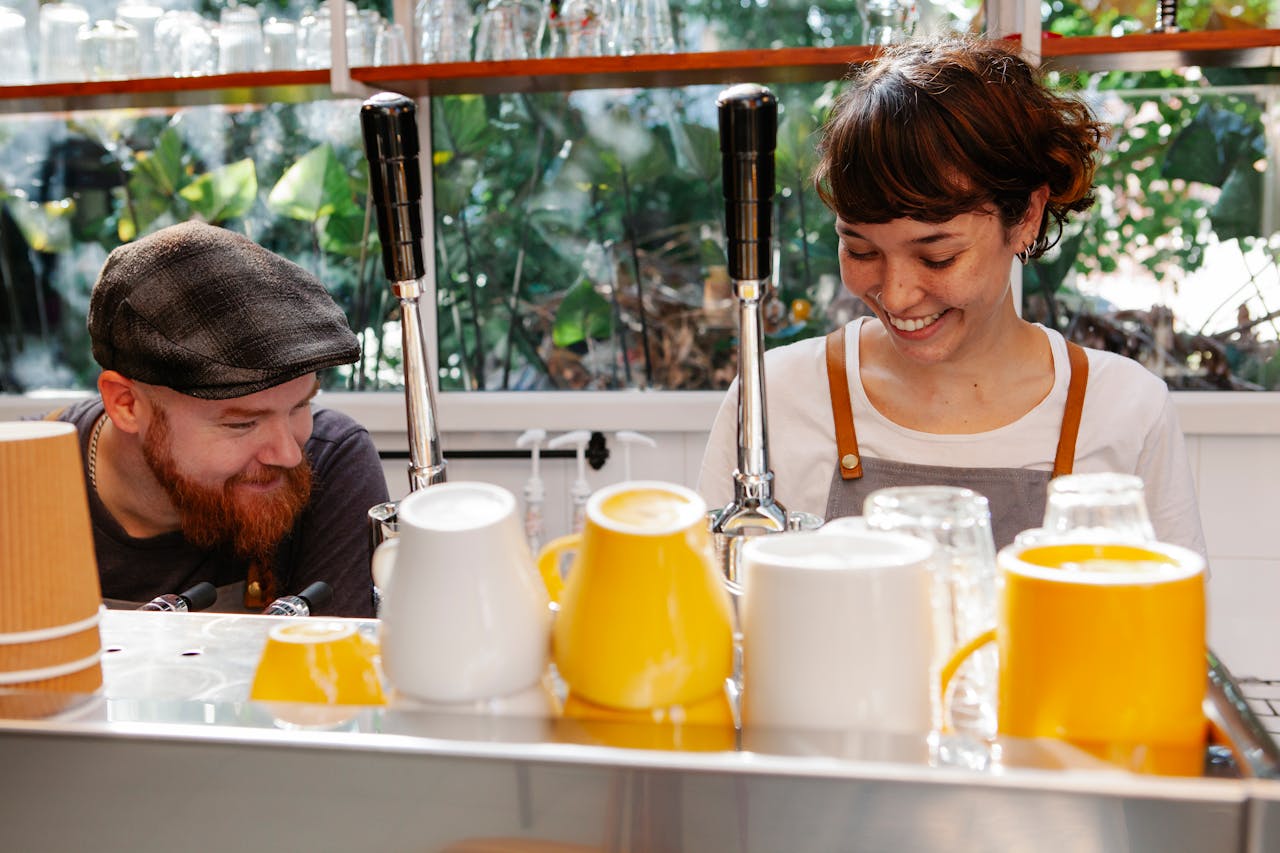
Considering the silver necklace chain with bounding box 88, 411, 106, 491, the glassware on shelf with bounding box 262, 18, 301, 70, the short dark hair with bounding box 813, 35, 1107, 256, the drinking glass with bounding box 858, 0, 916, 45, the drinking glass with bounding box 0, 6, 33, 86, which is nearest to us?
the short dark hair with bounding box 813, 35, 1107, 256

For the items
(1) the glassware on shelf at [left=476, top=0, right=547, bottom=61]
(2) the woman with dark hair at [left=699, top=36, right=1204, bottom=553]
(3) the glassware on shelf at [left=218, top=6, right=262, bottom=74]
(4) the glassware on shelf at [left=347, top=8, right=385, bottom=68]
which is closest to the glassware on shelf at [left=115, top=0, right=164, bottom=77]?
(3) the glassware on shelf at [left=218, top=6, right=262, bottom=74]

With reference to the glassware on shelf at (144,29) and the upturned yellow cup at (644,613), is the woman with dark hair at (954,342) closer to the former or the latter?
the upturned yellow cup at (644,613)

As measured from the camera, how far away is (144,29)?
2162 millimetres

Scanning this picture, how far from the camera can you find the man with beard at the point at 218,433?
1.23 metres

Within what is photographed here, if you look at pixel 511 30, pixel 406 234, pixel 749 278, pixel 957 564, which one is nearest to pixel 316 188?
pixel 511 30

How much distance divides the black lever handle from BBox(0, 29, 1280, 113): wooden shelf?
1.35 meters

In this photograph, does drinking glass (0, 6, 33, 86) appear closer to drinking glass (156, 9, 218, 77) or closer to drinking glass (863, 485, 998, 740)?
drinking glass (156, 9, 218, 77)

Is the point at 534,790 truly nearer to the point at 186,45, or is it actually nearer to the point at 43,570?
the point at 43,570

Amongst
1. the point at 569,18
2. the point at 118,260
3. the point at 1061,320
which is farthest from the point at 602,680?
the point at 1061,320

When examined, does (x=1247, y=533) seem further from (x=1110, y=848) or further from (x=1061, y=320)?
(x=1110, y=848)

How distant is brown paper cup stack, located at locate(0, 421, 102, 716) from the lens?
1.93 ft

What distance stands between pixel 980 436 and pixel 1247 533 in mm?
982

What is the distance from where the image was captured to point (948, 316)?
127 cm

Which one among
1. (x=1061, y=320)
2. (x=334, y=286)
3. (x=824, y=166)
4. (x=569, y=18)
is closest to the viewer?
(x=824, y=166)
